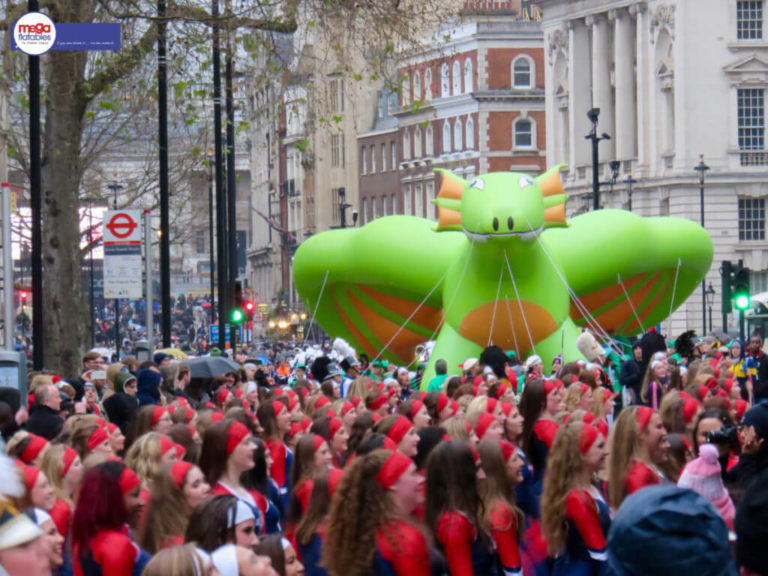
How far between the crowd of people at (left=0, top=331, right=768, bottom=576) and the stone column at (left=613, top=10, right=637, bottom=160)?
69.4 meters

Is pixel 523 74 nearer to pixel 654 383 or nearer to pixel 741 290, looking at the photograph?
pixel 741 290

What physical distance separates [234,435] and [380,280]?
18255 millimetres

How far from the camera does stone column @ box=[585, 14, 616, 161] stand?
83188mm

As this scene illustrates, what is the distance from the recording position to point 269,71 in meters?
24.1

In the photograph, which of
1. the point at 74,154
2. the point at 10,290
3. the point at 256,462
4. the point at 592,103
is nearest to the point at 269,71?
the point at 74,154

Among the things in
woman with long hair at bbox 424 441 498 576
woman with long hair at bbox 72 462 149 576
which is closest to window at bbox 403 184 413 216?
woman with long hair at bbox 424 441 498 576

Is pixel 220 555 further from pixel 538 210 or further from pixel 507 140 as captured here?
pixel 507 140

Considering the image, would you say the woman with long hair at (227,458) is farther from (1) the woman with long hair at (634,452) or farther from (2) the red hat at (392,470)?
(1) the woman with long hair at (634,452)

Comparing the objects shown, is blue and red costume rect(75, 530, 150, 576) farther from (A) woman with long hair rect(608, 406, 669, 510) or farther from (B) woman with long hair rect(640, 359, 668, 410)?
(B) woman with long hair rect(640, 359, 668, 410)

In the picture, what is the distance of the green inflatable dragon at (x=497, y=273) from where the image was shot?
24734mm

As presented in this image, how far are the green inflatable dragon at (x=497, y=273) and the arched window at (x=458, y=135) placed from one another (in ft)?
216

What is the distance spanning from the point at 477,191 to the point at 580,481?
1576 cm

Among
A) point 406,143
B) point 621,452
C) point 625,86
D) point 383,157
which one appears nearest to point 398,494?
point 621,452

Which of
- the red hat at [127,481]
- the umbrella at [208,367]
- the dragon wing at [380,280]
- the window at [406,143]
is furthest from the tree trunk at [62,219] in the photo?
the window at [406,143]
